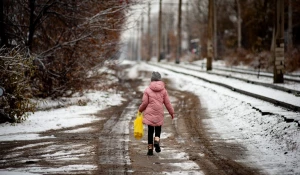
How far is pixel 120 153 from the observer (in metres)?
7.53

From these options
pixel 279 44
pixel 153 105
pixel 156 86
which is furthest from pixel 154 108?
pixel 279 44

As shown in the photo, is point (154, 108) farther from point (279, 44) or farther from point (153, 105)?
point (279, 44)

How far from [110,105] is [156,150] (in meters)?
7.69

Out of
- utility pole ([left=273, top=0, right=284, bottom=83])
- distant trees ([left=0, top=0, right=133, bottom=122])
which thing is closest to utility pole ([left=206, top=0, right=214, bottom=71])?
utility pole ([left=273, top=0, right=284, bottom=83])

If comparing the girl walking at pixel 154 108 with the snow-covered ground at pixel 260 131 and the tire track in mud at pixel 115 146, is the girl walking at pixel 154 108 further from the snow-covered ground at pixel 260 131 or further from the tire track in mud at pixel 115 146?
the snow-covered ground at pixel 260 131

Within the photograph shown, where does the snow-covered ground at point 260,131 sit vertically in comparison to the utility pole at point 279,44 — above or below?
below

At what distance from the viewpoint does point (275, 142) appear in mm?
7941

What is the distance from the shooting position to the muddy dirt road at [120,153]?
21.0 ft

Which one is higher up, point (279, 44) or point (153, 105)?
point (279, 44)

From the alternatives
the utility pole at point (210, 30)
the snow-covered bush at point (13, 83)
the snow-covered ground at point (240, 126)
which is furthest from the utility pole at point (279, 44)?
the snow-covered bush at point (13, 83)

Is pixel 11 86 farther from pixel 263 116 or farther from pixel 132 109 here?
pixel 263 116

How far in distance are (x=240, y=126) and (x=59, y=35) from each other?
28.5ft

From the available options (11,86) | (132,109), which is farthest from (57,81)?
(11,86)

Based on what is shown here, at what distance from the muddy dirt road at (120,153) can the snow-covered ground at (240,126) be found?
386 mm
